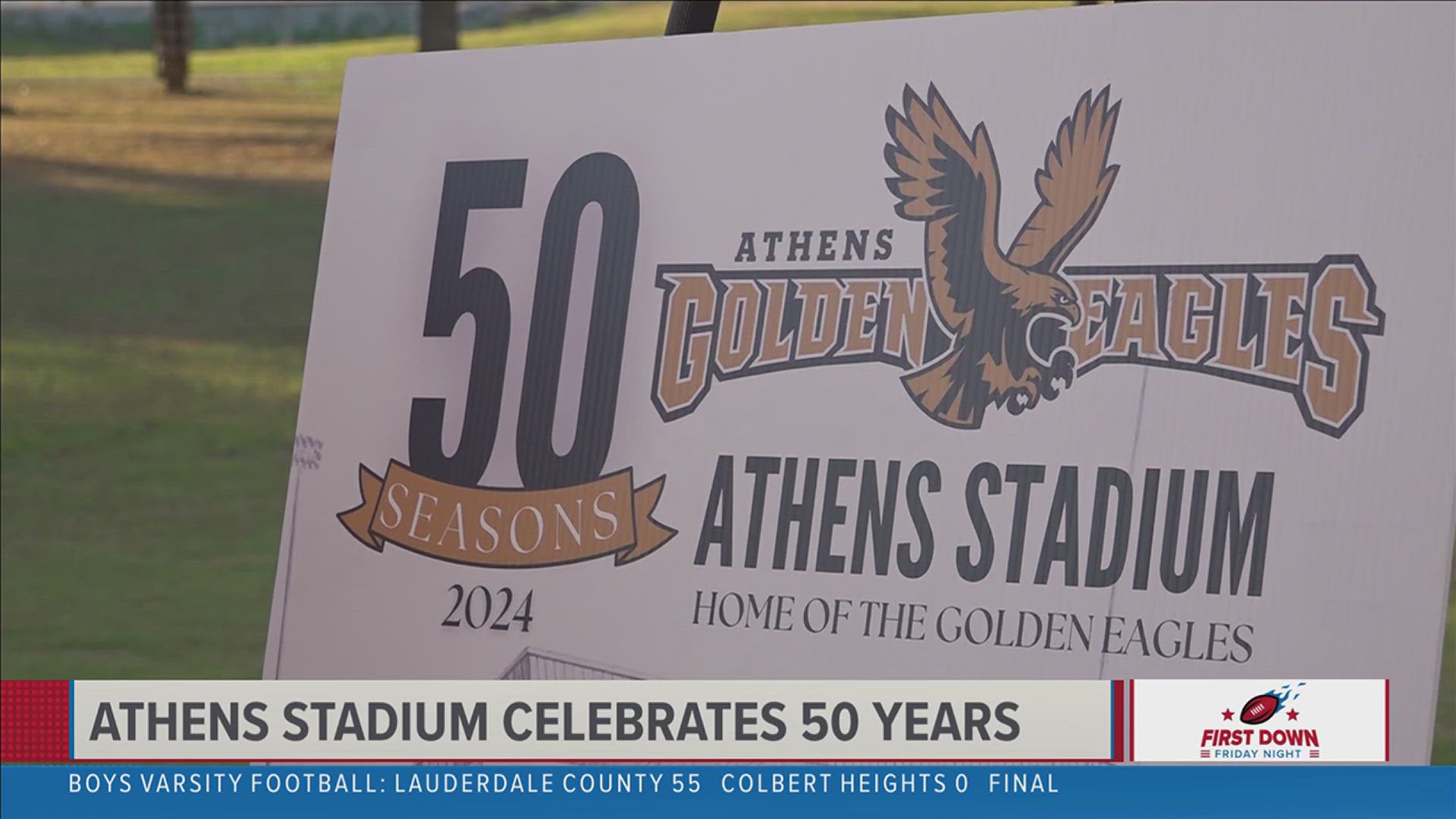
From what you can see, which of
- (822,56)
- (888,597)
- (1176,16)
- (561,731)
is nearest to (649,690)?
(561,731)

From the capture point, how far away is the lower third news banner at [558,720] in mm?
2375

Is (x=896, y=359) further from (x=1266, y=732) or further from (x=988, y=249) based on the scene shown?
(x=1266, y=732)

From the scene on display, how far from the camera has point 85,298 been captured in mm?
9680

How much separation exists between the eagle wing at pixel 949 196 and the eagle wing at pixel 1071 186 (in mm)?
59

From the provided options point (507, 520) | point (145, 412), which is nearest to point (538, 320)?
point (507, 520)

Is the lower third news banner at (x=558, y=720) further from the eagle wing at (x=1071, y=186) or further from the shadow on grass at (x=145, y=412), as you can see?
the shadow on grass at (x=145, y=412)

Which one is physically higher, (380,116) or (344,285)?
(380,116)

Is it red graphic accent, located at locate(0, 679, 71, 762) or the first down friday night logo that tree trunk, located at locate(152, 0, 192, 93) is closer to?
red graphic accent, located at locate(0, 679, 71, 762)

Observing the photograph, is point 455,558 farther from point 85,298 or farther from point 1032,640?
point 85,298

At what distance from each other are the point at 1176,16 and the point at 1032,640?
0.87 metres

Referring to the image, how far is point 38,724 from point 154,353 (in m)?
6.45

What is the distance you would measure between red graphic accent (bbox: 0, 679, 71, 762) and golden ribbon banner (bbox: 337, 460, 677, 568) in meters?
0.60

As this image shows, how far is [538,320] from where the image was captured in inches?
115

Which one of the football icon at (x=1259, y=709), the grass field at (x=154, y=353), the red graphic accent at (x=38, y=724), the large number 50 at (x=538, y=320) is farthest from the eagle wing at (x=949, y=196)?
the grass field at (x=154, y=353)
